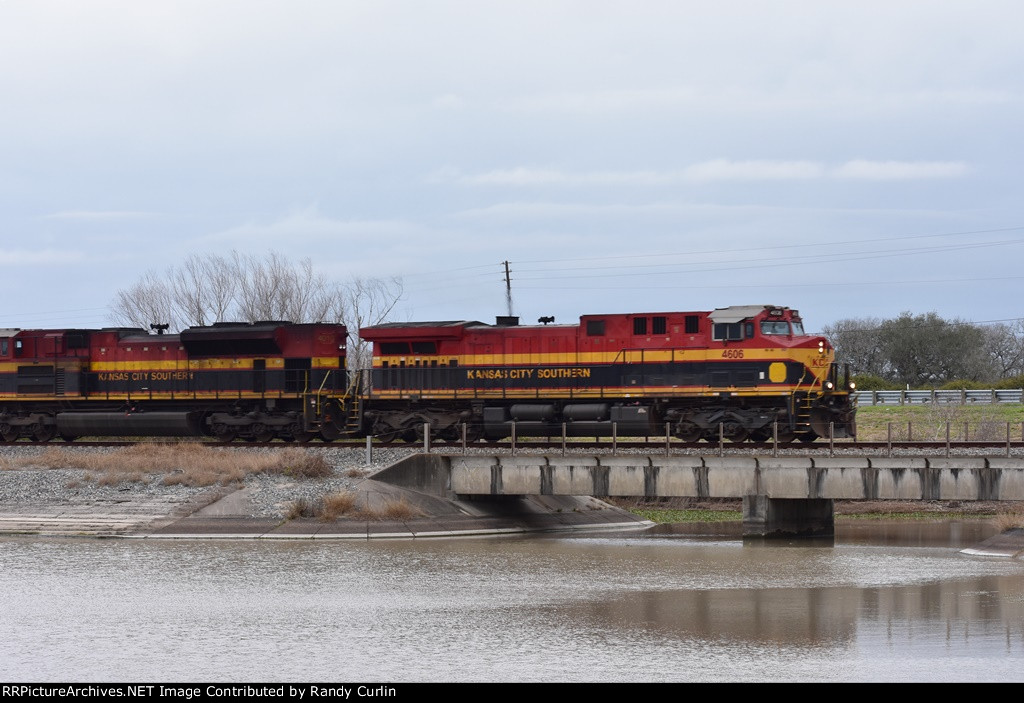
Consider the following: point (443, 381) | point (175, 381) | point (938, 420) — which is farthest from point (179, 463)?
point (938, 420)

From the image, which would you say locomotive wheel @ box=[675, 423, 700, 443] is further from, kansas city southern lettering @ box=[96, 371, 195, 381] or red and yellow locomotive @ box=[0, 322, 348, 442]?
kansas city southern lettering @ box=[96, 371, 195, 381]

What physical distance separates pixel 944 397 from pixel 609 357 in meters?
27.5

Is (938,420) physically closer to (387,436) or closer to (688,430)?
(688,430)

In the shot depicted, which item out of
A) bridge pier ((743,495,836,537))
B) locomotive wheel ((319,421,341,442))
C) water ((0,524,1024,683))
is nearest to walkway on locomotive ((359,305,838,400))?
locomotive wheel ((319,421,341,442))

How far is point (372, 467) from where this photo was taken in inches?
1241

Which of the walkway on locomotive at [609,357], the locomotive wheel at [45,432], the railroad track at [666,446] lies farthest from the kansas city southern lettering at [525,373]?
the locomotive wheel at [45,432]

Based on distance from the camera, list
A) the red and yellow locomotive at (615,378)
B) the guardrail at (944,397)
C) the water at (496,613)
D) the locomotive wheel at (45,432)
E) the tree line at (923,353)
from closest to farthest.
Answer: the water at (496,613) → the red and yellow locomotive at (615,378) → the locomotive wheel at (45,432) → the guardrail at (944,397) → the tree line at (923,353)

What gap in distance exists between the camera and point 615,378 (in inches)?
1282

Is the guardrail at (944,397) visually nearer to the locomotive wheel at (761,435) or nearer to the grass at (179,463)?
the locomotive wheel at (761,435)

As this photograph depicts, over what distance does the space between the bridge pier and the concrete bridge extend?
0.08 feet

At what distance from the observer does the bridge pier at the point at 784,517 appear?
105 ft

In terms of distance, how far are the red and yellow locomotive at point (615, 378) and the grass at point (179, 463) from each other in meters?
3.33

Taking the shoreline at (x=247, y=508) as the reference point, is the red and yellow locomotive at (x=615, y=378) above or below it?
above
